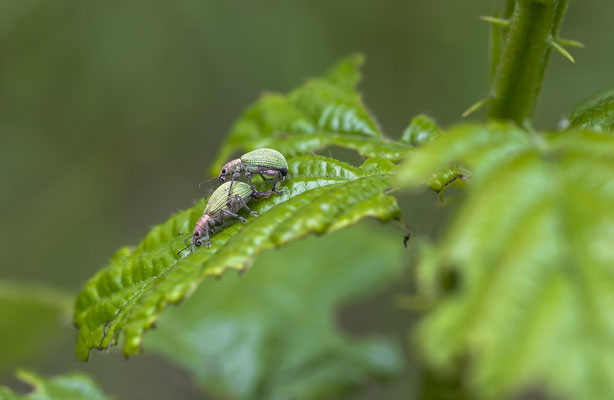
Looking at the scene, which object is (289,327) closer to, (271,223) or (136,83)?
(271,223)

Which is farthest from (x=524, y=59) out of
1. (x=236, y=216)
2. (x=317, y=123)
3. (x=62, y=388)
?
(x=62, y=388)

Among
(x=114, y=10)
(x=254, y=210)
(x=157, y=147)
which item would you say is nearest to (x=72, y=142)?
(x=157, y=147)

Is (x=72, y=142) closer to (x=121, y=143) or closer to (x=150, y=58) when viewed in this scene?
(x=121, y=143)

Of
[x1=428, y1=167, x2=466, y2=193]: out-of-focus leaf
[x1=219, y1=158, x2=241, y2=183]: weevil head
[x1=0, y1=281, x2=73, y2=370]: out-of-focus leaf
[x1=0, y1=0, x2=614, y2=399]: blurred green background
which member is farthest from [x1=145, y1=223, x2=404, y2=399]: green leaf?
[x1=0, y1=0, x2=614, y2=399]: blurred green background

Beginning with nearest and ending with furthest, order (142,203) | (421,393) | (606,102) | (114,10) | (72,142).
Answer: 1. (606,102)
2. (421,393)
3. (114,10)
4. (72,142)
5. (142,203)

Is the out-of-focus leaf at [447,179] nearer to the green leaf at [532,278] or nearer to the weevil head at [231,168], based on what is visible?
the green leaf at [532,278]

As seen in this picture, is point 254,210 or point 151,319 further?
point 254,210

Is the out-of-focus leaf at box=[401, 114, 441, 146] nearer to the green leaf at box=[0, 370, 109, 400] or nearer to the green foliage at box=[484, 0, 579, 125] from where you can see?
the green foliage at box=[484, 0, 579, 125]

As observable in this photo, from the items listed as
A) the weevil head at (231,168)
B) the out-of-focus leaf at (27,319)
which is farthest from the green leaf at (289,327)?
the weevil head at (231,168)
